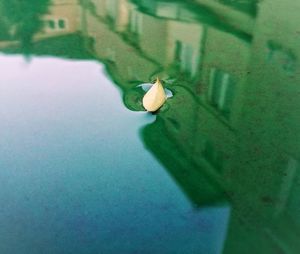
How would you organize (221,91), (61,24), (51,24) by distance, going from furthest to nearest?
(51,24), (61,24), (221,91)

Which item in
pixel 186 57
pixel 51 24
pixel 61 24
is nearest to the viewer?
pixel 186 57

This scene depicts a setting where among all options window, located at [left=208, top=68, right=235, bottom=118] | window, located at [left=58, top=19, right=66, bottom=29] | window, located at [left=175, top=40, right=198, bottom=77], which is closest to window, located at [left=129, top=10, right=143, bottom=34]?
window, located at [left=175, top=40, right=198, bottom=77]

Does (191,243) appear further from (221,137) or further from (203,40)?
(203,40)

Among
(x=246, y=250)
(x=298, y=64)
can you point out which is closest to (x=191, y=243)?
(x=246, y=250)

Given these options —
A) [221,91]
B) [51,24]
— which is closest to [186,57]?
[221,91]

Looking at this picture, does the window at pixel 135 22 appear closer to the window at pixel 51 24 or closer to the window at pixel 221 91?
the window at pixel 51 24

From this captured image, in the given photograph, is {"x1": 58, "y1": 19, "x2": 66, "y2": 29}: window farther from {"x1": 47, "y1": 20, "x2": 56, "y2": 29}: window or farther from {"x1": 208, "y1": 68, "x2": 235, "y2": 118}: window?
{"x1": 208, "y1": 68, "x2": 235, "y2": 118}: window

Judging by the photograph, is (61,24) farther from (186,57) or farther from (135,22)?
(186,57)

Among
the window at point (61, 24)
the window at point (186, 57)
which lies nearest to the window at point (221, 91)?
the window at point (186, 57)
